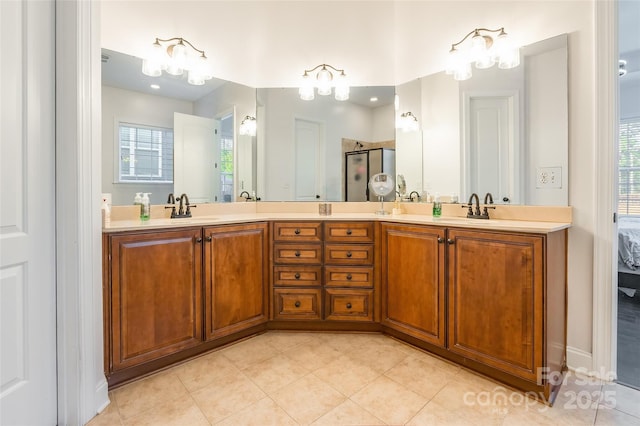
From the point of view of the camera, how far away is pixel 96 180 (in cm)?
155

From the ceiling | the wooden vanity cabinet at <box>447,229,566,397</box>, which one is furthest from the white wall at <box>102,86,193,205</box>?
the wooden vanity cabinet at <box>447,229,566,397</box>

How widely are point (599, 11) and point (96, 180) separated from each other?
2888 mm

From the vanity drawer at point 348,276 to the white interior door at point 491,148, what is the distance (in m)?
0.99

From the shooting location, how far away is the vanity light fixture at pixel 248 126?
9.30 ft

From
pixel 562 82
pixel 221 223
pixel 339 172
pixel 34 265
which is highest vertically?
pixel 562 82

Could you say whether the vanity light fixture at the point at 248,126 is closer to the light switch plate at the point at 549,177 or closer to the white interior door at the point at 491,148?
the white interior door at the point at 491,148

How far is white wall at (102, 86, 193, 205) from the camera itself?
207 cm

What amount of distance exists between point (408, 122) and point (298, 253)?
153cm

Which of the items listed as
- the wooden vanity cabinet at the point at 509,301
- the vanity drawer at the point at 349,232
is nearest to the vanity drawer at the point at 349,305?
the vanity drawer at the point at 349,232

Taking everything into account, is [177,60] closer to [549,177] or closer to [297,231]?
[297,231]

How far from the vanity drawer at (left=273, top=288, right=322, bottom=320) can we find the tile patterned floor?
0.34m

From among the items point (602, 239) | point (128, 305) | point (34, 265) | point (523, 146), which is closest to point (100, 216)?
point (34, 265)

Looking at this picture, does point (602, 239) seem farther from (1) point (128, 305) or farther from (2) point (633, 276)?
(1) point (128, 305)

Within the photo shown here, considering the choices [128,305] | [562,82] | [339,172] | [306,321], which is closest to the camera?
[128,305]
